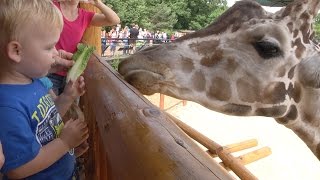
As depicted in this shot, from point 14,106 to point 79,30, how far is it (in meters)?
1.77

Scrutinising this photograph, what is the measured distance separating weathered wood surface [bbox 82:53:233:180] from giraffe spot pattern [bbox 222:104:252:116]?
1.15m

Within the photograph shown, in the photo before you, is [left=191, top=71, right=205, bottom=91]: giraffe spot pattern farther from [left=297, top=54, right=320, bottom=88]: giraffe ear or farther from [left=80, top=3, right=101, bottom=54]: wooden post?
[left=80, top=3, right=101, bottom=54]: wooden post

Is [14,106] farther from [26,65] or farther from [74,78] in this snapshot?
[74,78]

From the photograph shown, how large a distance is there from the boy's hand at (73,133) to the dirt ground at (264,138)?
6.92m

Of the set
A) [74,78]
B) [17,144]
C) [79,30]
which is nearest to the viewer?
[17,144]

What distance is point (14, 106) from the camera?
42.8 inches

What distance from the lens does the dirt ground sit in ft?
27.5

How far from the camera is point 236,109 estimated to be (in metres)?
2.39

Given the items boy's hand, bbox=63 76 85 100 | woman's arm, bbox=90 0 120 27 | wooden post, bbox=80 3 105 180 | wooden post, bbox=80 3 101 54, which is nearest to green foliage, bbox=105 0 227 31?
wooden post, bbox=80 3 101 54

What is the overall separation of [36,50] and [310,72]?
1.68 m

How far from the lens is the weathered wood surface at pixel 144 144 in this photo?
71cm

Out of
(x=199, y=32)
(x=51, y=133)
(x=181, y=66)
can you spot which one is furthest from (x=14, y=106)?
(x=199, y=32)

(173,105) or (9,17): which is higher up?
(9,17)

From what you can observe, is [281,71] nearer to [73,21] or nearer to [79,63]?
[79,63]
